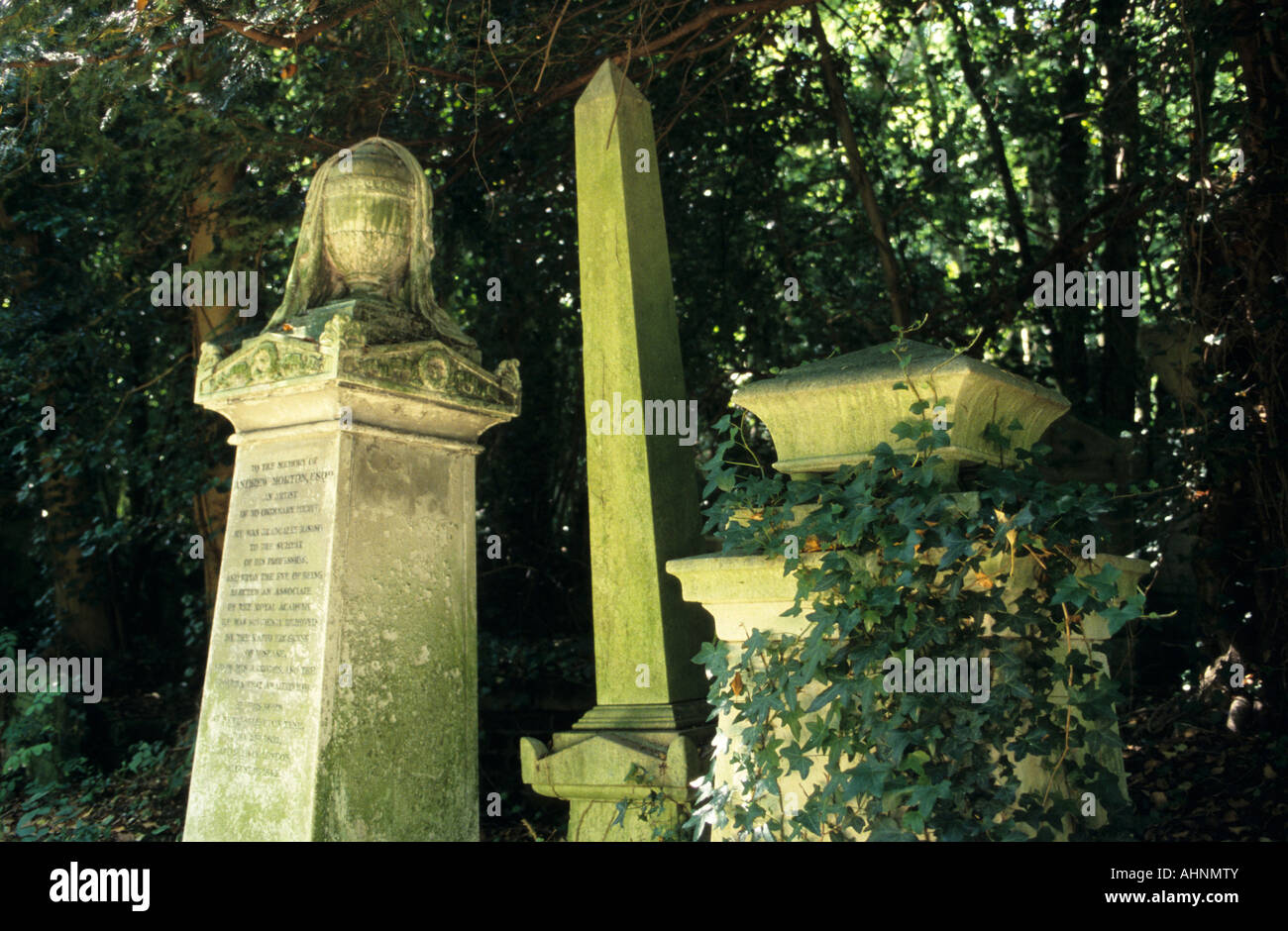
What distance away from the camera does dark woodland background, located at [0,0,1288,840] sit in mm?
5582

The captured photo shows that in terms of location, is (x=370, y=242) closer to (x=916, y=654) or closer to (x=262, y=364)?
(x=262, y=364)

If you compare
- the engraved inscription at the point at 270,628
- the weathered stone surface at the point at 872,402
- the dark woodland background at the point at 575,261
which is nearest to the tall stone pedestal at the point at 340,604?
the engraved inscription at the point at 270,628

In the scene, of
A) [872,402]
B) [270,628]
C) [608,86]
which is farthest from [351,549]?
[608,86]

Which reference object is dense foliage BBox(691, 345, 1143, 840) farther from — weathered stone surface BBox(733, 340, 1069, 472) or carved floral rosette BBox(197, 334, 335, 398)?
carved floral rosette BBox(197, 334, 335, 398)

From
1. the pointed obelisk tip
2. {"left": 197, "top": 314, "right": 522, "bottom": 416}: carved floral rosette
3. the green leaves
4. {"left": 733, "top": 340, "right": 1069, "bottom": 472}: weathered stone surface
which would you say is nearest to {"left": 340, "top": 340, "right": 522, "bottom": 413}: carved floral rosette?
{"left": 197, "top": 314, "right": 522, "bottom": 416}: carved floral rosette

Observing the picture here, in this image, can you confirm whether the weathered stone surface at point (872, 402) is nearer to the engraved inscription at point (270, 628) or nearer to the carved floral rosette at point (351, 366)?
→ the carved floral rosette at point (351, 366)

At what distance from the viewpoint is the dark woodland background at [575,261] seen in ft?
18.3

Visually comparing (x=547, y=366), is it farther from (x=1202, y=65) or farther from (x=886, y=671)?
(x=886, y=671)

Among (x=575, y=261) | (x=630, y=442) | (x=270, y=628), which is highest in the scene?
(x=575, y=261)

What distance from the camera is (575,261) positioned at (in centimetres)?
834

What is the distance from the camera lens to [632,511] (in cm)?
473

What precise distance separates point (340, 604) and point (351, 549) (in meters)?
0.21

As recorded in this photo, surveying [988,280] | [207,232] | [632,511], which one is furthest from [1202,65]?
[207,232]
